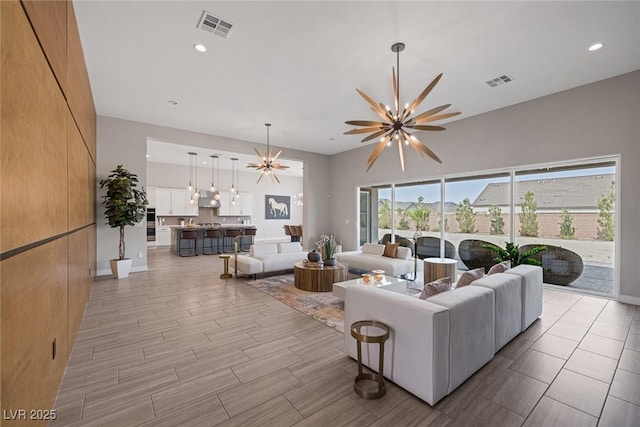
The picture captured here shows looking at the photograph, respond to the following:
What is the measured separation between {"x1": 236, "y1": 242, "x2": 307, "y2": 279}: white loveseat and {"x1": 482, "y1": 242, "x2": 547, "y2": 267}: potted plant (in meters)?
4.21

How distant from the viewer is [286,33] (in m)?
3.22

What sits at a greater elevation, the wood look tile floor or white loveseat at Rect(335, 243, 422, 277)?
white loveseat at Rect(335, 243, 422, 277)

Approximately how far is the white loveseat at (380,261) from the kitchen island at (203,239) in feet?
13.2

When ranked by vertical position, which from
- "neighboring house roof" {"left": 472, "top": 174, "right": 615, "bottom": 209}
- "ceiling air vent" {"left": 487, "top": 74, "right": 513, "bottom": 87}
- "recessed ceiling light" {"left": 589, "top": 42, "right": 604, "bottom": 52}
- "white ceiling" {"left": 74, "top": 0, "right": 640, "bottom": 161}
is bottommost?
→ "neighboring house roof" {"left": 472, "top": 174, "right": 615, "bottom": 209}

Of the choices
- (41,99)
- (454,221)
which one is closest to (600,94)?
(454,221)

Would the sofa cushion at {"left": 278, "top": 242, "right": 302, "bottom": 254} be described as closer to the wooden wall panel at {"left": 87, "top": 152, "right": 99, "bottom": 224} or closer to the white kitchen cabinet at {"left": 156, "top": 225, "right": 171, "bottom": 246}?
the wooden wall panel at {"left": 87, "top": 152, "right": 99, "bottom": 224}

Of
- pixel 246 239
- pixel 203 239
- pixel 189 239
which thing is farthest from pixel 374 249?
pixel 189 239

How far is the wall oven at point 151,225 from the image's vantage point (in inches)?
423

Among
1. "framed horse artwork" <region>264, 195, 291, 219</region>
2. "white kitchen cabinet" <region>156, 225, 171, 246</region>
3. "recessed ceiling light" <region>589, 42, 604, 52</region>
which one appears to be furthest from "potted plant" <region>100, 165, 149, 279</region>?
"framed horse artwork" <region>264, 195, 291, 219</region>

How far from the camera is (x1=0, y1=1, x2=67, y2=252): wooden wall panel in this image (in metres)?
1.23

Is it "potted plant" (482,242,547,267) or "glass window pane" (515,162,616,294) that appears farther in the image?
"potted plant" (482,242,547,267)

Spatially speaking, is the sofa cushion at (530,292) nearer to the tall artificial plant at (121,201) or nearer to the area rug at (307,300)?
the area rug at (307,300)

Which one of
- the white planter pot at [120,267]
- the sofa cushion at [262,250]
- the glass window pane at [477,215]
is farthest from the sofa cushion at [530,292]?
the white planter pot at [120,267]

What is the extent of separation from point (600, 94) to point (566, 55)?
1.46 m
